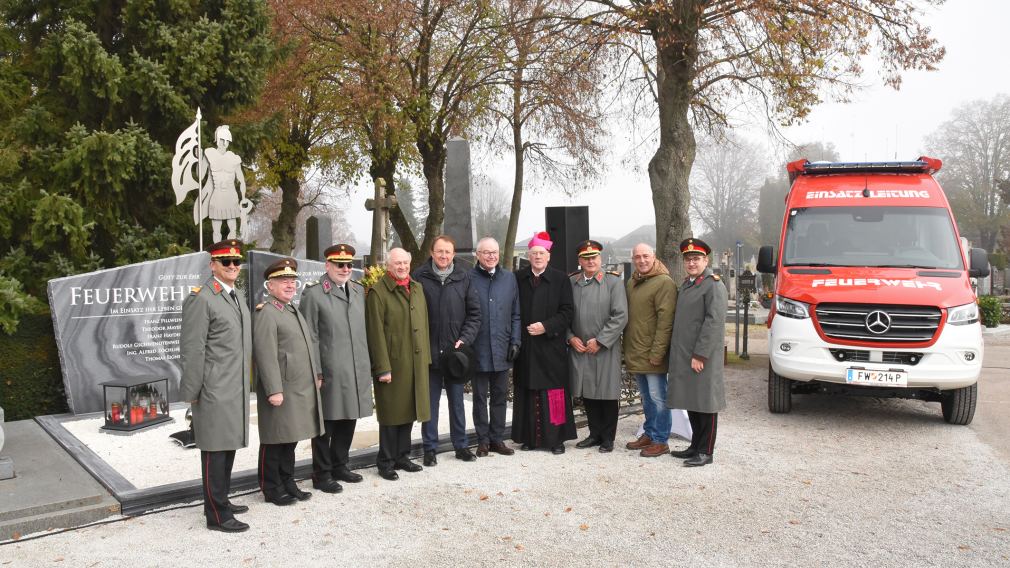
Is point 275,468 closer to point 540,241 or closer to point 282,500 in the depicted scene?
point 282,500

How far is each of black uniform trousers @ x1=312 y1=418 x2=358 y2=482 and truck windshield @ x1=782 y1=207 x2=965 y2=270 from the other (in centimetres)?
531

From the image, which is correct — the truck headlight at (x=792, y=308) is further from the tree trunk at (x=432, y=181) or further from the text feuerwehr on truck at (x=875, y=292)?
the tree trunk at (x=432, y=181)

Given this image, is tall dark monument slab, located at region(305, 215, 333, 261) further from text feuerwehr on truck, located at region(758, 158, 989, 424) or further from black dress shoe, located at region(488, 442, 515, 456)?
black dress shoe, located at region(488, 442, 515, 456)

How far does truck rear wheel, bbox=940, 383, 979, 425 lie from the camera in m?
7.69

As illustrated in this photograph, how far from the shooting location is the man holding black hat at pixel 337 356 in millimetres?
5523

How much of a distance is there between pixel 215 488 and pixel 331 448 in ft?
3.77

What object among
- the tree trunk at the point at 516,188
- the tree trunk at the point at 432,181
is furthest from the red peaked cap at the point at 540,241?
the tree trunk at the point at 516,188

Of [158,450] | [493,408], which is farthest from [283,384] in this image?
[158,450]

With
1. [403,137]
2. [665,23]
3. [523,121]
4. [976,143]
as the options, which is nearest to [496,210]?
[976,143]

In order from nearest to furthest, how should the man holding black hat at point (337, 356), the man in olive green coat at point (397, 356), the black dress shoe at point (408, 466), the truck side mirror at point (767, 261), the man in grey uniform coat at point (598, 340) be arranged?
the man holding black hat at point (337, 356), the man in olive green coat at point (397, 356), the black dress shoe at point (408, 466), the man in grey uniform coat at point (598, 340), the truck side mirror at point (767, 261)

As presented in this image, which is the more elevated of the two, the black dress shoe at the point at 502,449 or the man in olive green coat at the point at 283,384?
the man in olive green coat at the point at 283,384

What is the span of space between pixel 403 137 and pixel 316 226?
4.19m

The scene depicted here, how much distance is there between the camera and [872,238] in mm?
8344

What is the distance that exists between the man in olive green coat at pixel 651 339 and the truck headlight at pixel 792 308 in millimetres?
1874
